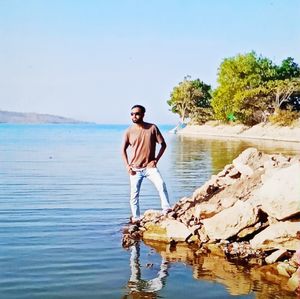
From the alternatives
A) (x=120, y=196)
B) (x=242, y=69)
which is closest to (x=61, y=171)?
(x=120, y=196)

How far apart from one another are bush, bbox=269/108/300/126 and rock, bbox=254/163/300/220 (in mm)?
51621

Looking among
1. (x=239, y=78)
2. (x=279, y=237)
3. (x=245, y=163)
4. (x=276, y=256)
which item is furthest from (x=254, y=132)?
(x=276, y=256)

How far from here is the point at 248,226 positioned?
7.56 meters

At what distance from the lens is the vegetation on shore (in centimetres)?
6308

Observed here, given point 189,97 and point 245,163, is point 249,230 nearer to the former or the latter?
point 245,163

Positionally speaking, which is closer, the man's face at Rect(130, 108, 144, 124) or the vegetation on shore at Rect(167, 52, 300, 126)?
the man's face at Rect(130, 108, 144, 124)

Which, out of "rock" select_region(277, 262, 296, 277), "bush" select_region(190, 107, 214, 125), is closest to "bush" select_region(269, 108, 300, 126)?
"bush" select_region(190, 107, 214, 125)

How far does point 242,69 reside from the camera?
71625 mm

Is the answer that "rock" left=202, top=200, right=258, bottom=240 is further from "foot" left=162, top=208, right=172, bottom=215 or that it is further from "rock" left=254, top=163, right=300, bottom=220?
"foot" left=162, top=208, right=172, bottom=215

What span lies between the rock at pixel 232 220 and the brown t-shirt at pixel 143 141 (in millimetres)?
1843

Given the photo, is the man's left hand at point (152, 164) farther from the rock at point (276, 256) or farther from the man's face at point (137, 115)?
the rock at point (276, 256)

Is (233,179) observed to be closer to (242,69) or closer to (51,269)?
(51,269)

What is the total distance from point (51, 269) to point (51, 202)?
577cm

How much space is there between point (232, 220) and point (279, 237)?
806 millimetres
